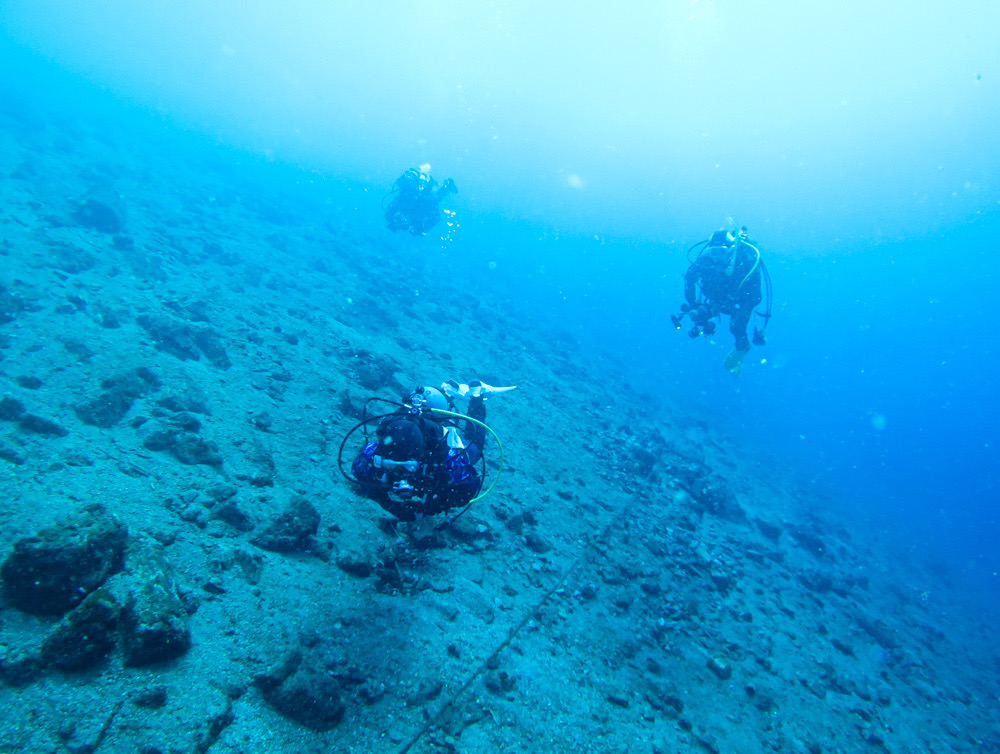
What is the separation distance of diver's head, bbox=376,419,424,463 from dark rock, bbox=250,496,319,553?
1.55m

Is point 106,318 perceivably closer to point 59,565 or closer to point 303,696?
point 59,565

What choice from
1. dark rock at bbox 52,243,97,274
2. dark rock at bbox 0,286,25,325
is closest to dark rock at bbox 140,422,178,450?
dark rock at bbox 0,286,25,325

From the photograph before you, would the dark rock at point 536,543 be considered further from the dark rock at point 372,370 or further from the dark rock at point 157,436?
the dark rock at point 157,436

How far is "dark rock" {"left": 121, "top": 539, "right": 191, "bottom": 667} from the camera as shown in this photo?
2.83m

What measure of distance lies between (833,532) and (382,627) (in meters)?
15.6

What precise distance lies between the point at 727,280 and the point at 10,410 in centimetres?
1137

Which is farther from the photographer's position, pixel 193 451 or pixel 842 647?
pixel 842 647

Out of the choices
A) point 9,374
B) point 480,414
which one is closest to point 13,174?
point 9,374

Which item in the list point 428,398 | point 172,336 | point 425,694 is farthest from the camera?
point 172,336

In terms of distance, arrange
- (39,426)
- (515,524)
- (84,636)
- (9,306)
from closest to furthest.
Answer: (84,636) < (39,426) < (515,524) < (9,306)

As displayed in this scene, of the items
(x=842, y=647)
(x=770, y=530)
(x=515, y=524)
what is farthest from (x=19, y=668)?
(x=770, y=530)

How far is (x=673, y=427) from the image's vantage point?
15.3 m

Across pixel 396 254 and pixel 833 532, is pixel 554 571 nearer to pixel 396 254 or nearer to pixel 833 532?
pixel 833 532

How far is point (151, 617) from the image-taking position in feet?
9.59
